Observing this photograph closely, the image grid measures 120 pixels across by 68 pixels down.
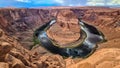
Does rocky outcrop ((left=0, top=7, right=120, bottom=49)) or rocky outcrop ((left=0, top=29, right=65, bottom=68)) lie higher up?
rocky outcrop ((left=0, top=7, right=120, bottom=49))

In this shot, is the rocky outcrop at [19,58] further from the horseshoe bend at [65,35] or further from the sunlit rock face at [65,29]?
the sunlit rock face at [65,29]

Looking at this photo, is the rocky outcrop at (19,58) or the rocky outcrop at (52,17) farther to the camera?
the rocky outcrop at (52,17)

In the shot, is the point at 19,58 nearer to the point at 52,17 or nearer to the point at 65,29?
the point at 65,29

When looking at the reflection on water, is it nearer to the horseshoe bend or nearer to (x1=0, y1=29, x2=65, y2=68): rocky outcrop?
the horseshoe bend

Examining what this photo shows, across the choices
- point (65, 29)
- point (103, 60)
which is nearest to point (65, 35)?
point (65, 29)

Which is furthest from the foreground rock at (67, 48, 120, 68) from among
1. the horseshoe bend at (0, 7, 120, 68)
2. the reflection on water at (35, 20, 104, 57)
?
the reflection on water at (35, 20, 104, 57)

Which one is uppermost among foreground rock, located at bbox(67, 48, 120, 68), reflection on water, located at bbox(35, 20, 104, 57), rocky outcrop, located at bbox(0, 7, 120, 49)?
rocky outcrop, located at bbox(0, 7, 120, 49)

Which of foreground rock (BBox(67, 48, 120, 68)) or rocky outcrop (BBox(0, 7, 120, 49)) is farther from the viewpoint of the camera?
rocky outcrop (BBox(0, 7, 120, 49))

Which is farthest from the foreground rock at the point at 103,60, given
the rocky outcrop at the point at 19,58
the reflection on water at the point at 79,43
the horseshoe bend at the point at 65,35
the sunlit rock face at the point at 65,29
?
the sunlit rock face at the point at 65,29
